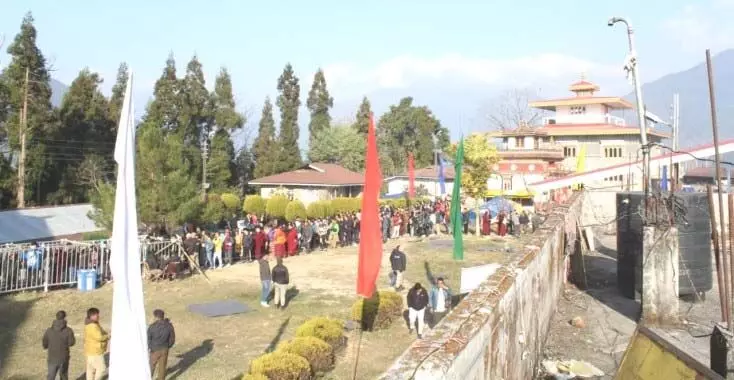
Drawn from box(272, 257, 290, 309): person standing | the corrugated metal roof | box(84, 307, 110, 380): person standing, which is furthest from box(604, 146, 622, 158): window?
box(84, 307, 110, 380): person standing

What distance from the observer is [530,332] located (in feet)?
29.8

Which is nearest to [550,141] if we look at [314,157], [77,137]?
[314,157]

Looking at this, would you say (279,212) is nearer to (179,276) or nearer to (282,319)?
(179,276)

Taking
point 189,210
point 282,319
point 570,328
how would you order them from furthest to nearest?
point 189,210
point 282,319
point 570,328

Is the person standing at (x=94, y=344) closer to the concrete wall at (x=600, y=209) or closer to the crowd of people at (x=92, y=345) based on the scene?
the crowd of people at (x=92, y=345)

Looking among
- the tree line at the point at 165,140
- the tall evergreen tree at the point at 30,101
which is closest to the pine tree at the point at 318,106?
the tree line at the point at 165,140

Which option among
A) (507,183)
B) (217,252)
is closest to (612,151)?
(507,183)

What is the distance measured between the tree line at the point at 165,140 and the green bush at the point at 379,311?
1131cm

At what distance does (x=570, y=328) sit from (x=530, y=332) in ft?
12.3

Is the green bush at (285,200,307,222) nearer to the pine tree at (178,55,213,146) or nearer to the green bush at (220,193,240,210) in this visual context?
the green bush at (220,193,240,210)

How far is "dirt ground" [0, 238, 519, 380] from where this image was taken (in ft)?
35.2

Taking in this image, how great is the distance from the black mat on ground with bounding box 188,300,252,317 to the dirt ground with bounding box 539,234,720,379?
7.37m

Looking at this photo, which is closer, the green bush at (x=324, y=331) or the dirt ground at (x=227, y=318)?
the dirt ground at (x=227, y=318)

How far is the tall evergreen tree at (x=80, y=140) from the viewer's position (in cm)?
3591
